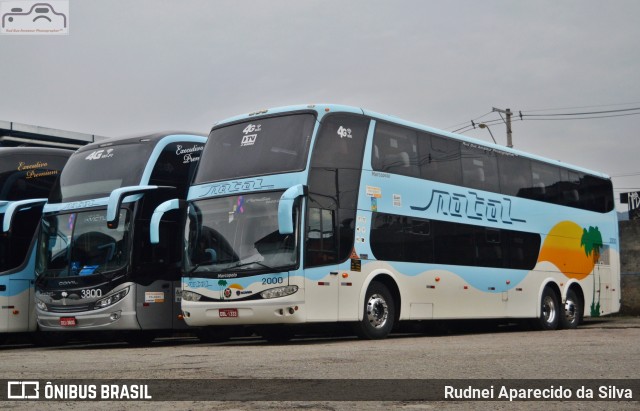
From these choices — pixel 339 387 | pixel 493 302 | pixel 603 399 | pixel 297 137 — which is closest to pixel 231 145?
pixel 297 137

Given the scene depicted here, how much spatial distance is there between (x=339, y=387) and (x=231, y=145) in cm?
833

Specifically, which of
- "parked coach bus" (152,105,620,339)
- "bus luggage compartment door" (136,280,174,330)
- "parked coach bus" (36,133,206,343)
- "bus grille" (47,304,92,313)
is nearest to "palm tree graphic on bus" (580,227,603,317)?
"parked coach bus" (152,105,620,339)

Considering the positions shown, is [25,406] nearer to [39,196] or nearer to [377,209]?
[377,209]

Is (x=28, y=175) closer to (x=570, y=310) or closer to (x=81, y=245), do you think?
(x=81, y=245)

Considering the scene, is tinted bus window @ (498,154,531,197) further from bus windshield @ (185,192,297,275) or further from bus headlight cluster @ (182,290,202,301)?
bus headlight cluster @ (182,290,202,301)

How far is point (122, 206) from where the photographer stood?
601 inches

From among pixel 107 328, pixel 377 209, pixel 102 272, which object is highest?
pixel 377 209

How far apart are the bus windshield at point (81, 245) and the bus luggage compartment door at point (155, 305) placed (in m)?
0.70

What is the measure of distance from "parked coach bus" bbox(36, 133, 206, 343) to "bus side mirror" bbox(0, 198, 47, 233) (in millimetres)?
478

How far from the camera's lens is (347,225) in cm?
1448

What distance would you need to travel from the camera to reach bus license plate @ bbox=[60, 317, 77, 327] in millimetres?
15203

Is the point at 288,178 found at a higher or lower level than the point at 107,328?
higher

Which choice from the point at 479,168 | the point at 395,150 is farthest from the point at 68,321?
the point at 479,168

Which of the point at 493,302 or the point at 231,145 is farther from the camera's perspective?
the point at 493,302
